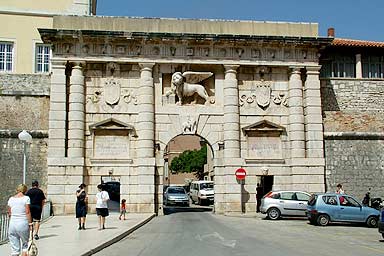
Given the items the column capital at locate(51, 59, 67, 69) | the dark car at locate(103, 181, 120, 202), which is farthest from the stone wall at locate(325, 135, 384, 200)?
the dark car at locate(103, 181, 120, 202)

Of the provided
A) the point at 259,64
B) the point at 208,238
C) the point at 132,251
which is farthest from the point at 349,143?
the point at 132,251

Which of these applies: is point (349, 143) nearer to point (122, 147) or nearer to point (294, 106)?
point (294, 106)

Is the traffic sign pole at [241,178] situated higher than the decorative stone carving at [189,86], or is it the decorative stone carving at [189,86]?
the decorative stone carving at [189,86]

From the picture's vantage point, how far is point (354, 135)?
27.1m

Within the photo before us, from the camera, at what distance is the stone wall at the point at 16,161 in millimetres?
24469

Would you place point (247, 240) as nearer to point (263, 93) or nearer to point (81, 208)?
point (81, 208)

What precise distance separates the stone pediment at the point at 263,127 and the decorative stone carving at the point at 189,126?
8.49ft

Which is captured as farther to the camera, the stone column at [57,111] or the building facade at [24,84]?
the building facade at [24,84]

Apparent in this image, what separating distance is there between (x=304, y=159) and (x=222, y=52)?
7092 millimetres

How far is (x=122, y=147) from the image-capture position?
25.4 metres

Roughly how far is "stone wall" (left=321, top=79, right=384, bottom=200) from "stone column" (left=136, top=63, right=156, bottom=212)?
9.41 metres

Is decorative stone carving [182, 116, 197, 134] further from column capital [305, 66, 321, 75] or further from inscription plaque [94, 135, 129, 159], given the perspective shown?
column capital [305, 66, 321, 75]

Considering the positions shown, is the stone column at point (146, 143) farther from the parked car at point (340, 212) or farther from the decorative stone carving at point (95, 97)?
the parked car at point (340, 212)

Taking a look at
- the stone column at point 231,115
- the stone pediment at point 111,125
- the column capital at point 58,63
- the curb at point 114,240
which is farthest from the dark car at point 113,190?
the curb at point 114,240
